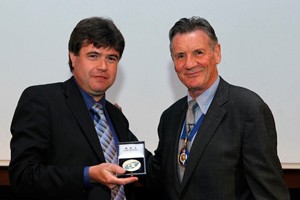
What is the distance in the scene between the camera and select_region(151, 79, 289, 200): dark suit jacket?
5.15 ft

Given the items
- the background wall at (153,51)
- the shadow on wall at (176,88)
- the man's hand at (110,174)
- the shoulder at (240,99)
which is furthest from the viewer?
the shadow on wall at (176,88)

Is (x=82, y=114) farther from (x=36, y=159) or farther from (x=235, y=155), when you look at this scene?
(x=235, y=155)

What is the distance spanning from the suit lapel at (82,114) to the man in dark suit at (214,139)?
1.20ft

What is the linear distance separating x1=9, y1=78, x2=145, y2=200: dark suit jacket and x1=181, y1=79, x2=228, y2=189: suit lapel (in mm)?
387

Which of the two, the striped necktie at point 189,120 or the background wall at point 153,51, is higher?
the background wall at point 153,51

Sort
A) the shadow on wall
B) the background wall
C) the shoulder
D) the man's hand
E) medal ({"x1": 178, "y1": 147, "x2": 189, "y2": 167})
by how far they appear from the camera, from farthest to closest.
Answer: the shadow on wall
the background wall
medal ({"x1": 178, "y1": 147, "x2": 189, "y2": 167})
the shoulder
the man's hand

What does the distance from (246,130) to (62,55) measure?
4.21ft

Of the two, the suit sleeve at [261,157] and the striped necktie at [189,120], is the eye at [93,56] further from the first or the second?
the suit sleeve at [261,157]

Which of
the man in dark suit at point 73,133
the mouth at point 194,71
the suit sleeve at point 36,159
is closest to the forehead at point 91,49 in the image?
the man in dark suit at point 73,133

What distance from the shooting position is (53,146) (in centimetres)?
170

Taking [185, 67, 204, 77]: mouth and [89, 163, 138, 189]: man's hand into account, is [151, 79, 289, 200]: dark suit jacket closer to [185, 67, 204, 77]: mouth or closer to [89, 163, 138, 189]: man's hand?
[185, 67, 204, 77]: mouth

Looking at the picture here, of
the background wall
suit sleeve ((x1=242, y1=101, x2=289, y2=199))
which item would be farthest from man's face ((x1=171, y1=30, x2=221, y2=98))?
the background wall

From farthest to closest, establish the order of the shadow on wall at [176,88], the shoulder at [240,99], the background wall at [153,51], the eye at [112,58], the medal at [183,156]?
1. the shadow on wall at [176,88]
2. the background wall at [153,51]
3. the eye at [112,58]
4. the medal at [183,156]
5. the shoulder at [240,99]

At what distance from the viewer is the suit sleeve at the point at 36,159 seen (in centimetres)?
159
